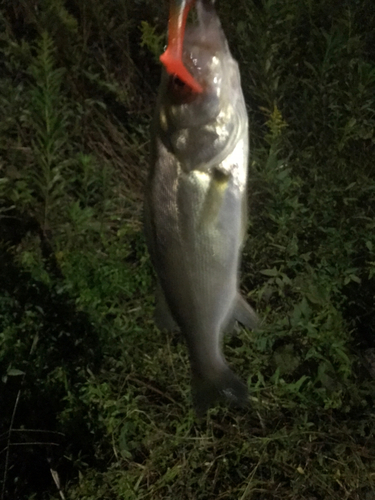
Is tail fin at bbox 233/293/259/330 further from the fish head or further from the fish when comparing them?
the fish head

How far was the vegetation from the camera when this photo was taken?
91.5 inches

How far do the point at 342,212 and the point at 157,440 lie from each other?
154 centimetres

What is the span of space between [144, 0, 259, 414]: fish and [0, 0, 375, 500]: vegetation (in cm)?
112

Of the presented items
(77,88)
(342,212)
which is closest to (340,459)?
(342,212)

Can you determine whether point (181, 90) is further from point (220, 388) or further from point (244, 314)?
point (220, 388)

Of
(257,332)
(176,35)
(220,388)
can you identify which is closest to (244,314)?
(220,388)

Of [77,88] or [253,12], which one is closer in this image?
[253,12]

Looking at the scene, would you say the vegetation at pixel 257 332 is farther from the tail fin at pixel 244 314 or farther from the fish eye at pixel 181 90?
the fish eye at pixel 181 90

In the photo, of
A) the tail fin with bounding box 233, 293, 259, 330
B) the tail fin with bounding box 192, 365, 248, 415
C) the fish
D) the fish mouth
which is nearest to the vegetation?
the tail fin with bounding box 192, 365, 248, 415

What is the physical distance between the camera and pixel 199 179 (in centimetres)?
116

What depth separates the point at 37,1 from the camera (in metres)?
3.20

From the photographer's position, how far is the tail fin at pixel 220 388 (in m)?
1.48

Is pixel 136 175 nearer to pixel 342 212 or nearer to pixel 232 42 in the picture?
pixel 232 42

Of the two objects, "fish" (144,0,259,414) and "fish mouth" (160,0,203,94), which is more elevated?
"fish mouth" (160,0,203,94)
